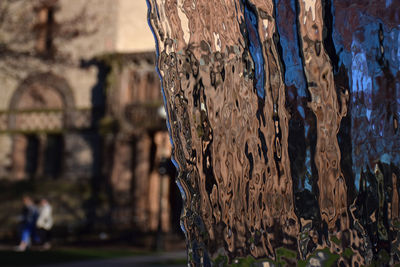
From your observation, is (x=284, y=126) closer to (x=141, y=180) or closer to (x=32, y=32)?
(x=32, y=32)

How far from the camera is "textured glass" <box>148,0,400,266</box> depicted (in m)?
1.01

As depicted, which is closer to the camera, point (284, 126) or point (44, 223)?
point (284, 126)

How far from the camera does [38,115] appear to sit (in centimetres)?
2072

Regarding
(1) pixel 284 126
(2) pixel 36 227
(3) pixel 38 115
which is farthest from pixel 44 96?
(1) pixel 284 126

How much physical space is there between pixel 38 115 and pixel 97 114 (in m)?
2.24

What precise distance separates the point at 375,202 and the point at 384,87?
0.19 meters

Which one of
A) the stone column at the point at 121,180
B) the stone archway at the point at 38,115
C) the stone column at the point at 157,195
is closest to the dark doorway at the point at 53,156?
the stone archway at the point at 38,115

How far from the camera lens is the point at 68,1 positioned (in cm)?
2117

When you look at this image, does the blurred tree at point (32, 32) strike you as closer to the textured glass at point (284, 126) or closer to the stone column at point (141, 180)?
the stone column at point (141, 180)

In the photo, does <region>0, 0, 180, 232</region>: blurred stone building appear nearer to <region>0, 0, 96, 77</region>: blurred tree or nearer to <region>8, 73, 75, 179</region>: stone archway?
<region>8, 73, 75, 179</region>: stone archway

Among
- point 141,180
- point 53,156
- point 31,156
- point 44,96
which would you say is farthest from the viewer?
point 31,156

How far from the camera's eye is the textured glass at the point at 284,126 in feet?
3.30

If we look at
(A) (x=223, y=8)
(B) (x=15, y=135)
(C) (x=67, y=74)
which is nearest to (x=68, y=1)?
(C) (x=67, y=74)

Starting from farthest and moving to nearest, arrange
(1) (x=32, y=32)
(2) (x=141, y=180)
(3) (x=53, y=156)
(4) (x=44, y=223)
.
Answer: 1. (3) (x=53, y=156)
2. (2) (x=141, y=180)
3. (1) (x=32, y=32)
4. (4) (x=44, y=223)
